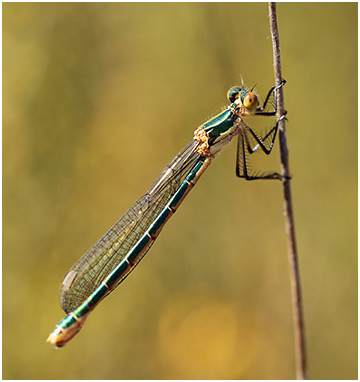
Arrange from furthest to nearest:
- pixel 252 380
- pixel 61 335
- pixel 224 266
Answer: pixel 224 266, pixel 252 380, pixel 61 335

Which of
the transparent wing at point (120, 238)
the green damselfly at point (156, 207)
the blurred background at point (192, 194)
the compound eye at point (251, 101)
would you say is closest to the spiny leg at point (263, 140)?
the green damselfly at point (156, 207)

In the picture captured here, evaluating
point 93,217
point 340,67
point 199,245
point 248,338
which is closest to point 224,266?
point 199,245

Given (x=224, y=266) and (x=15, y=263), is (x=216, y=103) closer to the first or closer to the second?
(x=224, y=266)

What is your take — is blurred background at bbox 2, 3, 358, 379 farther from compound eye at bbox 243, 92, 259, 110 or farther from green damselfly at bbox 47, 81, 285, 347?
compound eye at bbox 243, 92, 259, 110

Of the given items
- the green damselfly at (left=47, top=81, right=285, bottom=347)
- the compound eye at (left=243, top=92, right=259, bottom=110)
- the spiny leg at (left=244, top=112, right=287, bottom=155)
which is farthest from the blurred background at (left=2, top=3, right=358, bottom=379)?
the compound eye at (left=243, top=92, right=259, bottom=110)

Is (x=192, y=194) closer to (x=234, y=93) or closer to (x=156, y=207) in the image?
(x=156, y=207)

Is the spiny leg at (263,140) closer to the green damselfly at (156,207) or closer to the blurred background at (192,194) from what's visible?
the green damselfly at (156,207)
